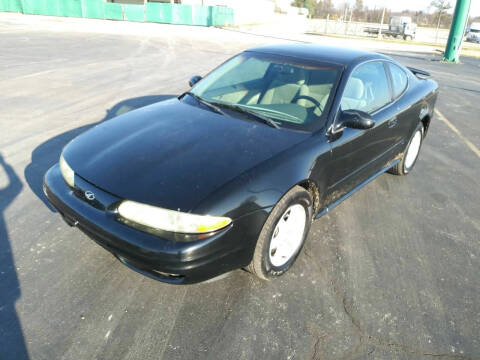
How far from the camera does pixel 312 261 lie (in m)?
3.12

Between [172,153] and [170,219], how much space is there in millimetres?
640

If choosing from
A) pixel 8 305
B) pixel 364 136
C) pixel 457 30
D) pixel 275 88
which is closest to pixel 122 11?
pixel 457 30

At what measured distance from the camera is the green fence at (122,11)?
A: 117 feet

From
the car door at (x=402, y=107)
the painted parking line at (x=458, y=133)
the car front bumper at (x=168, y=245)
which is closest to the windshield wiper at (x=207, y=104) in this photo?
the car front bumper at (x=168, y=245)

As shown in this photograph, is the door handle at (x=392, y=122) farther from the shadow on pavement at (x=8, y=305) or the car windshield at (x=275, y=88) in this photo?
the shadow on pavement at (x=8, y=305)

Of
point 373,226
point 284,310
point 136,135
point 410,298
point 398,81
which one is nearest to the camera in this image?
point 284,310

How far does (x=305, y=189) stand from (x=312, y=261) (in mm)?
648

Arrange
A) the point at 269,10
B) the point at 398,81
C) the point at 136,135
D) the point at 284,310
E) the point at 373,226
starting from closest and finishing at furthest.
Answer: the point at 284,310
the point at 136,135
the point at 373,226
the point at 398,81
the point at 269,10

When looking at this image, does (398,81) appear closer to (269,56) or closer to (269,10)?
(269,56)

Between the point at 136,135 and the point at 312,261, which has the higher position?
the point at 136,135

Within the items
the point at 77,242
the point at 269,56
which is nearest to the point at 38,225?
the point at 77,242

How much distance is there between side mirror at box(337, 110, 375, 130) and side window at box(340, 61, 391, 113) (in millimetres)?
137

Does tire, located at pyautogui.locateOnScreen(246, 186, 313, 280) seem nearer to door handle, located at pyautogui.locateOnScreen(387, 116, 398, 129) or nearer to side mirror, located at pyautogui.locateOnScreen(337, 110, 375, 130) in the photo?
side mirror, located at pyautogui.locateOnScreen(337, 110, 375, 130)

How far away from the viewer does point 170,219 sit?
7.27 feet
